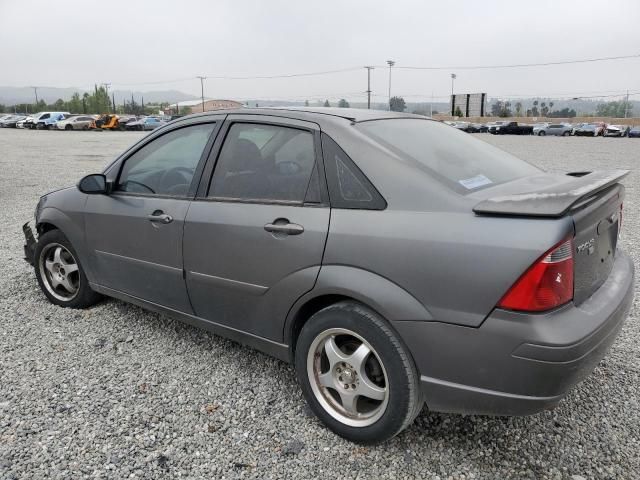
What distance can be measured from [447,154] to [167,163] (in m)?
1.84

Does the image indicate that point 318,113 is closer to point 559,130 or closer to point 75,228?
point 75,228

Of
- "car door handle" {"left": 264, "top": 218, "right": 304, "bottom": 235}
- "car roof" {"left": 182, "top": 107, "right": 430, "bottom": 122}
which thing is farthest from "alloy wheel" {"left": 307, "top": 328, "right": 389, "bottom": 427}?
"car roof" {"left": 182, "top": 107, "right": 430, "bottom": 122}

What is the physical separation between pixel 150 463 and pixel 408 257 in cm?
156

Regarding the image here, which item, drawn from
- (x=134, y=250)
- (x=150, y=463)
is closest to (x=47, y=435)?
(x=150, y=463)

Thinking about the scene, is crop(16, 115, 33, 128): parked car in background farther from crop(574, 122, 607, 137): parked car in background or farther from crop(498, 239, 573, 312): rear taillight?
crop(498, 239, 573, 312): rear taillight

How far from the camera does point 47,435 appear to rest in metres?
2.65

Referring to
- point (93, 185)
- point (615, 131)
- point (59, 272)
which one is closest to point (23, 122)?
point (59, 272)

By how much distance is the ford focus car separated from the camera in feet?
6.80

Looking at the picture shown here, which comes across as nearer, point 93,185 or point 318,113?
point 318,113

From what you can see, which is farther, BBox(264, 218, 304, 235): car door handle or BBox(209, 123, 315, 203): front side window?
BBox(209, 123, 315, 203): front side window

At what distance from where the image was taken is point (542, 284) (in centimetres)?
201

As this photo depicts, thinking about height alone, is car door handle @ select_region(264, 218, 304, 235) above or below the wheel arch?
above

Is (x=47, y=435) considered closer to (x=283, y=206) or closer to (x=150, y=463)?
(x=150, y=463)

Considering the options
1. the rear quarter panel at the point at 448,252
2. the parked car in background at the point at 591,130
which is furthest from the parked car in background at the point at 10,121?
the rear quarter panel at the point at 448,252
